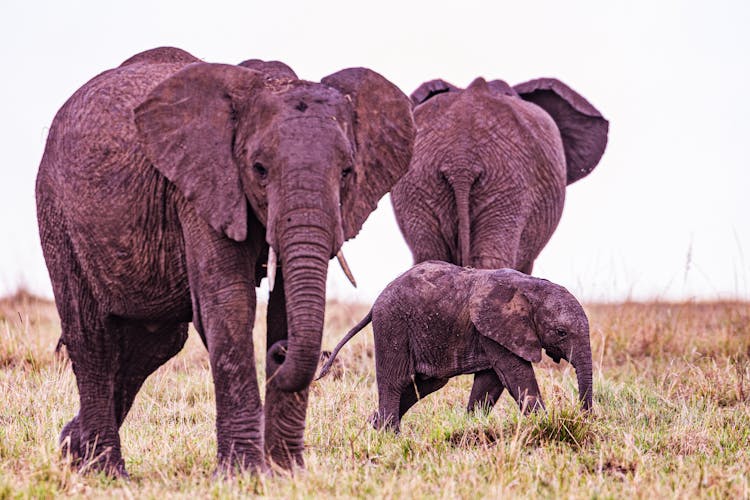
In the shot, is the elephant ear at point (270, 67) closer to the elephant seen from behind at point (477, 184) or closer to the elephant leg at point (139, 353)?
the elephant leg at point (139, 353)

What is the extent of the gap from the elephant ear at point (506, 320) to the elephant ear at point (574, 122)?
184 inches

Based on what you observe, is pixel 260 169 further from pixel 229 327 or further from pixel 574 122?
pixel 574 122

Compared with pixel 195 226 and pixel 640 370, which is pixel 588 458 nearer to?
pixel 195 226

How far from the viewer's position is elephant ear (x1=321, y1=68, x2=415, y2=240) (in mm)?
5383

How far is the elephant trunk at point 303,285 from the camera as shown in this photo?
4.91m

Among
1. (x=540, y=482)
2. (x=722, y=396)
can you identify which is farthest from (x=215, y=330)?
(x=722, y=396)

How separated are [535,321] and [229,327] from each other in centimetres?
259

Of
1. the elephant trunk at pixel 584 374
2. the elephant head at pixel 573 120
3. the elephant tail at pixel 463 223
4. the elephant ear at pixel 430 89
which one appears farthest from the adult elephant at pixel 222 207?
the elephant head at pixel 573 120

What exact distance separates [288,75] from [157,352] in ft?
6.36

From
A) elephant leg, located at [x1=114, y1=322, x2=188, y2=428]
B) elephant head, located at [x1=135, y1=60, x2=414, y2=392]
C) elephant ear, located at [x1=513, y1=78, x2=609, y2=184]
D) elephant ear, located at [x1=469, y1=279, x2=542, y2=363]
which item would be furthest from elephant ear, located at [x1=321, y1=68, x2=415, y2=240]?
elephant ear, located at [x1=513, y1=78, x2=609, y2=184]

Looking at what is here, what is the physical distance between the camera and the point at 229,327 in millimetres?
5289

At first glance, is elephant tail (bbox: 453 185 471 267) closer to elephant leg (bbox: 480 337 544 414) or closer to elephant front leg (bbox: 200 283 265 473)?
elephant leg (bbox: 480 337 544 414)

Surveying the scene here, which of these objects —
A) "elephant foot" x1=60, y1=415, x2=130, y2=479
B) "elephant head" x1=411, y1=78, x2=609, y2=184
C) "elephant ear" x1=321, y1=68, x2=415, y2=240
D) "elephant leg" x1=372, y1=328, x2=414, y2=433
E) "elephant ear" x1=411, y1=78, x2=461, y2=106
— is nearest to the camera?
"elephant ear" x1=321, y1=68, x2=415, y2=240

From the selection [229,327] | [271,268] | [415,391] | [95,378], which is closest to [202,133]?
[271,268]
